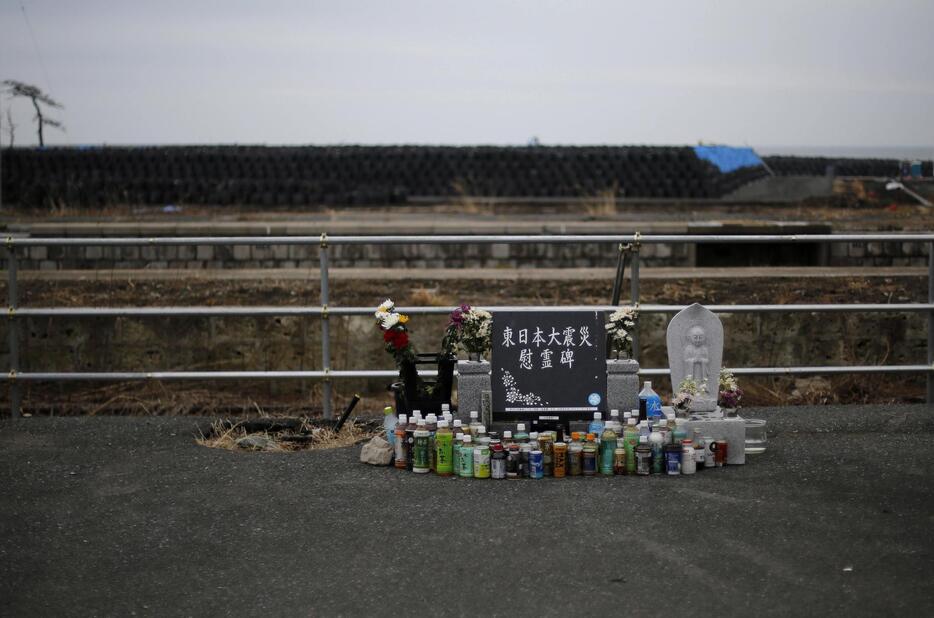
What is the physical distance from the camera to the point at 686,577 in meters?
4.95

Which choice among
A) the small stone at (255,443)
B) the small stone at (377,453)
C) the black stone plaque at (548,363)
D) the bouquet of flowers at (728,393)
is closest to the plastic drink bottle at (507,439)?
the black stone plaque at (548,363)

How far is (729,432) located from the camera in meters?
6.91

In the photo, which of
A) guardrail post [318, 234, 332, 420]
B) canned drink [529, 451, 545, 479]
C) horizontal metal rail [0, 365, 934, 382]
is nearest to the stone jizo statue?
horizontal metal rail [0, 365, 934, 382]

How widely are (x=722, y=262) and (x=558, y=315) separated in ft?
51.9

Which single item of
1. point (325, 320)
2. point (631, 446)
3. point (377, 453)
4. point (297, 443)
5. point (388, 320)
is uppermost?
point (388, 320)

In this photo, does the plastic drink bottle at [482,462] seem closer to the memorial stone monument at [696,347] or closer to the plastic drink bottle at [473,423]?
the plastic drink bottle at [473,423]

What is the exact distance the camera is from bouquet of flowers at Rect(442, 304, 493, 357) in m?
7.29

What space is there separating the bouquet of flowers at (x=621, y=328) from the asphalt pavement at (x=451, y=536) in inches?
42.3

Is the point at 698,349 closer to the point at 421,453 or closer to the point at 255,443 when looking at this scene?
the point at 421,453

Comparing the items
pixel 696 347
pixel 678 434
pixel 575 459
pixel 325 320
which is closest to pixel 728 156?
pixel 325 320

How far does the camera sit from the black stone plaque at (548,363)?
722 centimetres

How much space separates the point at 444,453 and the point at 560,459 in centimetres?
70

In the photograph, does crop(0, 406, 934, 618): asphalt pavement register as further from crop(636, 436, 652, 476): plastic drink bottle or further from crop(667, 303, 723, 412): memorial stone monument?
crop(667, 303, 723, 412): memorial stone monument

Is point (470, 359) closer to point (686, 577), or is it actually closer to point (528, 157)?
point (686, 577)
